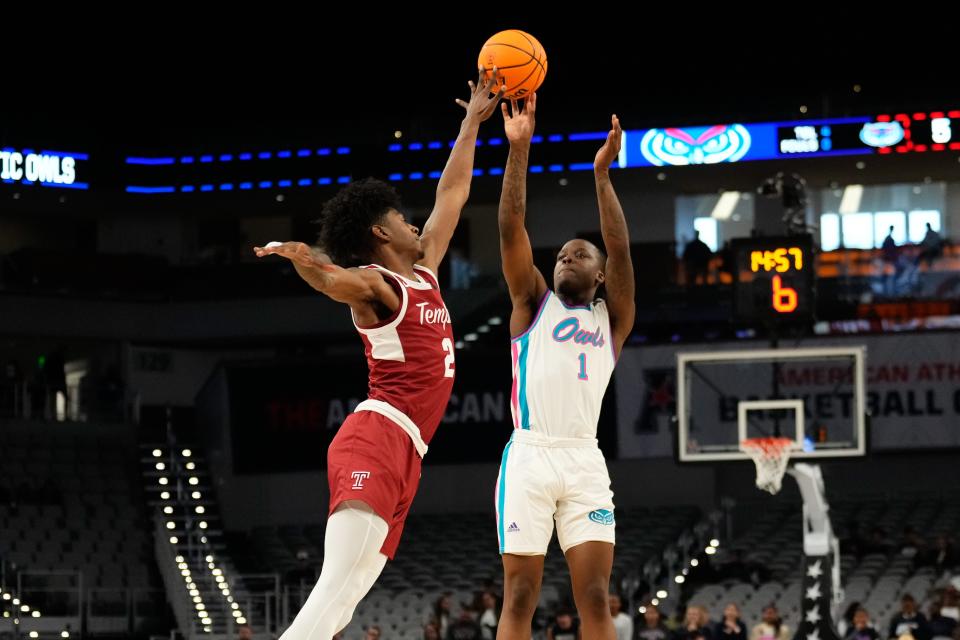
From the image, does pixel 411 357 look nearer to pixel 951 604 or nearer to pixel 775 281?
pixel 775 281

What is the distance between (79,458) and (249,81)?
884cm

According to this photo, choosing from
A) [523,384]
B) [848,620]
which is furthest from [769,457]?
[523,384]

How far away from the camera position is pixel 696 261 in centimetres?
2741

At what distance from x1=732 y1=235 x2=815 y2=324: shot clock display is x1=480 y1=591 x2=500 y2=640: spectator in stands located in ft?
15.3

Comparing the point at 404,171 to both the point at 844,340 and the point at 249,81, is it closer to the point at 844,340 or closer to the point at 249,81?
the point at 249,81

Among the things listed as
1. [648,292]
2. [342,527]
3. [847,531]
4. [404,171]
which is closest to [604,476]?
[342,527]

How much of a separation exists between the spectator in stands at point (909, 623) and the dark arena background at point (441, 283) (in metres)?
4.15

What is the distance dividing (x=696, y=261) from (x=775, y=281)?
34.3 feet

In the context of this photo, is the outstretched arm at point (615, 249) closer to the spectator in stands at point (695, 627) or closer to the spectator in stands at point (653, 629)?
the spectator in stands at point (695, 627)

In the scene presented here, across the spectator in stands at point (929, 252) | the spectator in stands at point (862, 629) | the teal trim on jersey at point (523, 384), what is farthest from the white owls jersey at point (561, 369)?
the spectator in stands at point (929, 252)

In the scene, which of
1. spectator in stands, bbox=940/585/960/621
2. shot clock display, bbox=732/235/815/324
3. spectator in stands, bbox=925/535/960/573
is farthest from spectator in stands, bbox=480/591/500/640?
spectator in stands, bbox=925/535/960/573

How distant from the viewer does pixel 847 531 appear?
24.1 meters

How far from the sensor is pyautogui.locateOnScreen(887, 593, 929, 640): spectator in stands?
52.5ft

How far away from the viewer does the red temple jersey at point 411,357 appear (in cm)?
634
